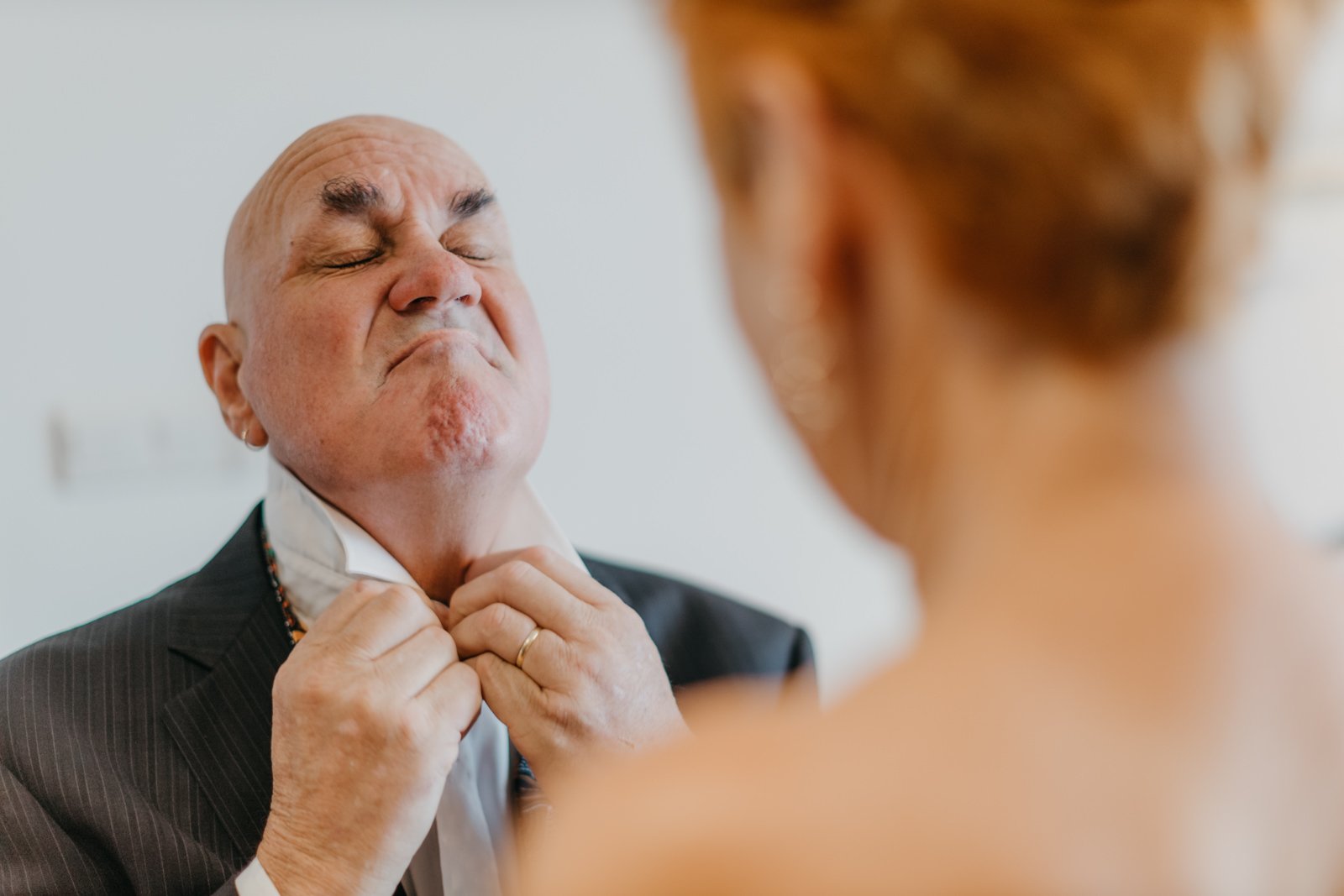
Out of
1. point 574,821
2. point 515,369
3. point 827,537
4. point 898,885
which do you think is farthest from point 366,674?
point 827,537

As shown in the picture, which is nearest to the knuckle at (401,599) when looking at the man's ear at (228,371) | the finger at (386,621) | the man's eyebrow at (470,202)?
the finger at (386,621)

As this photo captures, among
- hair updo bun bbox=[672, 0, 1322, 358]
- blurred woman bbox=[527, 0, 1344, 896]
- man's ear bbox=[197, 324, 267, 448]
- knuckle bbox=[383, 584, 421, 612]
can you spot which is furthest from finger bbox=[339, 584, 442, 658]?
hair updo bun bbox=[672, 0, 1322, 358]

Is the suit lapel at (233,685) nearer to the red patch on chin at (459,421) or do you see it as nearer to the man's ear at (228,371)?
the man's ear at (228,371)

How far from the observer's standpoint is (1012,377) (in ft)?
2.02

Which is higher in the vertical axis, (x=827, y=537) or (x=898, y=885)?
(x=898, y=885)

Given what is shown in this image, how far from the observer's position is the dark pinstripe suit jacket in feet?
4.01

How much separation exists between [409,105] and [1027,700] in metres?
1.66

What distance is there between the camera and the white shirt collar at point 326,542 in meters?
1.36

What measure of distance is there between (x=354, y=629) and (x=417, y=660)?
7 centimetres

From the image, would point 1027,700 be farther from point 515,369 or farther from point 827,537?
point 827,537

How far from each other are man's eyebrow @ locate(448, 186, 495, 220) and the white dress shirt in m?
0.32

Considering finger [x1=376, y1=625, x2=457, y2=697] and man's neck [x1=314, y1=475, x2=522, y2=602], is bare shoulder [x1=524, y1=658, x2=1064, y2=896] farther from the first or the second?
man's neck [x1=314, y1=475, x2=522, y2=602]

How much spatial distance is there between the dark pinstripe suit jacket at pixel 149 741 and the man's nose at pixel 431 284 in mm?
358

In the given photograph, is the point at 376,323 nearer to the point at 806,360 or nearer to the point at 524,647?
the point at 524,647
